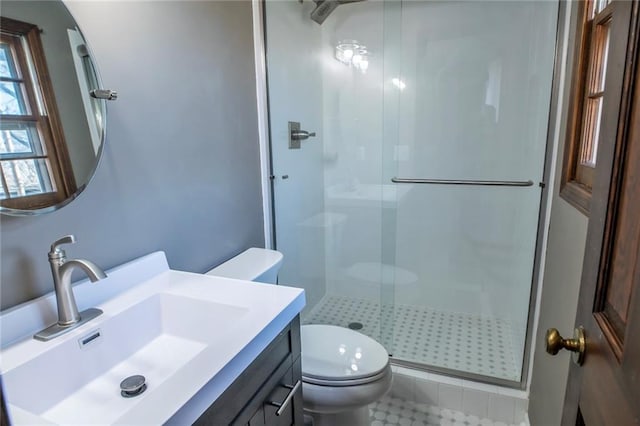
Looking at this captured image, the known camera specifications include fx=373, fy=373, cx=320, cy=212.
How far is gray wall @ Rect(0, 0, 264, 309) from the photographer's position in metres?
0.98

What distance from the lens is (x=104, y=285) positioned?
1.04m

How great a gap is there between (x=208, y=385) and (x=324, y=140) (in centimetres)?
208

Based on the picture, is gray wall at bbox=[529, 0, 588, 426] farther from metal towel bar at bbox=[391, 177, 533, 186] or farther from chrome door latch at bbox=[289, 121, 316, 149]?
chrome door latch at bbox=[289, 121, 316, 149]

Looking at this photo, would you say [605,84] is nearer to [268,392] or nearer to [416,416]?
[268,392]

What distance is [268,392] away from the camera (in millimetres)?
963

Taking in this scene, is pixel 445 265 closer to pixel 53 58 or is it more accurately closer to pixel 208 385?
pixel 208 385

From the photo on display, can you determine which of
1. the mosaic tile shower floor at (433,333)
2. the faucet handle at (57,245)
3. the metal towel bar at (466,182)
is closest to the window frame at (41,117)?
A: the faucet handle at (57,245)

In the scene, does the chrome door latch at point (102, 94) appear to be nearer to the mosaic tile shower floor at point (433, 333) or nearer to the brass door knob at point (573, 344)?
the brass door knob at point (573, 344)

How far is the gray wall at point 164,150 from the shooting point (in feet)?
3.23

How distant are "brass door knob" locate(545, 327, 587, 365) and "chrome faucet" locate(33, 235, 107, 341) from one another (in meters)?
0.96

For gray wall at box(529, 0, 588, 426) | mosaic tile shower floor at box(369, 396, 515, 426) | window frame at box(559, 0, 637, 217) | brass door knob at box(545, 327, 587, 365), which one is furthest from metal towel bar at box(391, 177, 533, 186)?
brass door knob at box(545, 327, 587, 365)

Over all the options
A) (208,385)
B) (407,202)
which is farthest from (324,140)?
(208,385)

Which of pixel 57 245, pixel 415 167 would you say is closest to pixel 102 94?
pixel 57 245

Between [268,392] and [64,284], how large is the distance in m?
0.56
